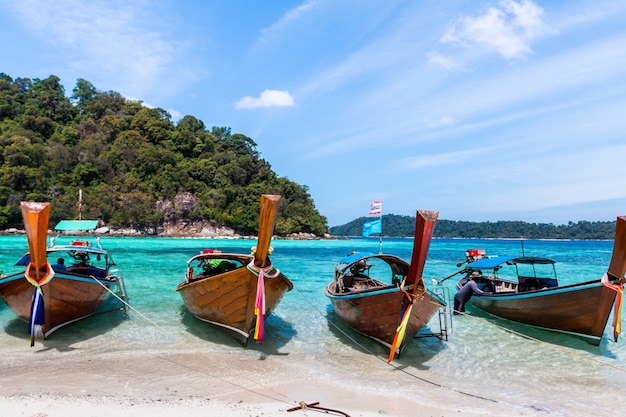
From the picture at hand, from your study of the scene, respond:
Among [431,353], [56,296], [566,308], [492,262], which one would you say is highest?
[492,262]

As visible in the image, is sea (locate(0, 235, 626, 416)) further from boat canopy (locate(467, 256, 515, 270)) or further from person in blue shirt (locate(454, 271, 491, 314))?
boat canopy (locate(467, 256, 515, 270))

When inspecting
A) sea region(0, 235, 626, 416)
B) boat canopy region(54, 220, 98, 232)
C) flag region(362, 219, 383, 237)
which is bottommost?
sea region(0, 235, 626, 416)

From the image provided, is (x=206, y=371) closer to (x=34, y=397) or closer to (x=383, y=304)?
(x=34, y=397)

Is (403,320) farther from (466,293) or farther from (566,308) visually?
(466,293)

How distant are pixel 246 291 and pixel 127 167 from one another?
7344 cm

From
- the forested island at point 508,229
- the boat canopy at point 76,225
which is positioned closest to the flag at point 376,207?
the boat canopy at point 76,225

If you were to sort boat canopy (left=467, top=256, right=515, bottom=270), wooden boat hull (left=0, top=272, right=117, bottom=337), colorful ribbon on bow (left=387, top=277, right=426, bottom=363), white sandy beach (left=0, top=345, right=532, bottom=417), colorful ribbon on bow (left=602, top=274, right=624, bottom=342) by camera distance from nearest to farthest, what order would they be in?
1. white sandy beach (left=0, top=345, right=532, bottom=417)
2. colorful ribbon on bow (left=387, top=277, right=426, bottom=363)
3. wooden boat hull (left=0, top=272, right=117, bottom=337)
4. colorful ribbon on bow (left=602, top=274, right=624, bottom=342)
5. boat canopy (left=467, top=256, right=515, bottom=270)

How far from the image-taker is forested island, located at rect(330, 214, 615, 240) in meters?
135

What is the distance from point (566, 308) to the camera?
9.34m

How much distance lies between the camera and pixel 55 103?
86812 mm

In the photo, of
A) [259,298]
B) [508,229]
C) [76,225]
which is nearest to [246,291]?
[259,298]

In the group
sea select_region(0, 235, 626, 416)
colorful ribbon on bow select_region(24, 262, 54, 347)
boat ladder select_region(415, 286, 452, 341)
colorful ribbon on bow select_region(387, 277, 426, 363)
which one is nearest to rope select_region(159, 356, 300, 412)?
sea select_region(0, 235, 626, 416)

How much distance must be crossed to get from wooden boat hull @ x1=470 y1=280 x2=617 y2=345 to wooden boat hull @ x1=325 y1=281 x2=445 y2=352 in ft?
10.3


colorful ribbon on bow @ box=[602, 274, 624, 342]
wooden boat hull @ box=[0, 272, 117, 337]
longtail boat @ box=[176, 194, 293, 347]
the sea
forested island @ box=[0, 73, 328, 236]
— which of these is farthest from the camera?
forested island @ box=[0, 73, 328, 236]
